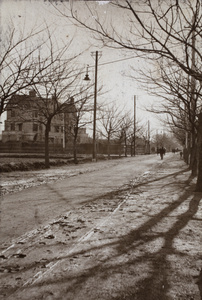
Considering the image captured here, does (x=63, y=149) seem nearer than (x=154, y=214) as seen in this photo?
No

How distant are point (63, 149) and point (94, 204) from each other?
117 ft

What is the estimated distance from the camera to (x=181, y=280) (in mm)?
2479

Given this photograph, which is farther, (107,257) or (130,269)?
(107,257)

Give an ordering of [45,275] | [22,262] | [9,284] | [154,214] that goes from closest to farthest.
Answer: [9,284] < [45,275] < [22,262] < [154,214]

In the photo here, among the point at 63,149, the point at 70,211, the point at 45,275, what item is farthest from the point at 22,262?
the point at 63,149

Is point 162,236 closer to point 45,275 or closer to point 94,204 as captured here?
point 45,275

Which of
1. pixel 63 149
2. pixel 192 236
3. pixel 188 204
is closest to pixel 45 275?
pixel 192 236

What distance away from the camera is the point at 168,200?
642 cm

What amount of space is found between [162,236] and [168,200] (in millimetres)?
2777

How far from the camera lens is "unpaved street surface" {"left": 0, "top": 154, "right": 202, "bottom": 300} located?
2305 millimetres

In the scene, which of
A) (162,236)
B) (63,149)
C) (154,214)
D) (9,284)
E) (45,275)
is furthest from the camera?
(63,149)

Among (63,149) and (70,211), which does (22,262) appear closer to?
(70,211)

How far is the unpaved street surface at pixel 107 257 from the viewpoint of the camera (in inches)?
90.7

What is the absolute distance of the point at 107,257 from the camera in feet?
9.79
